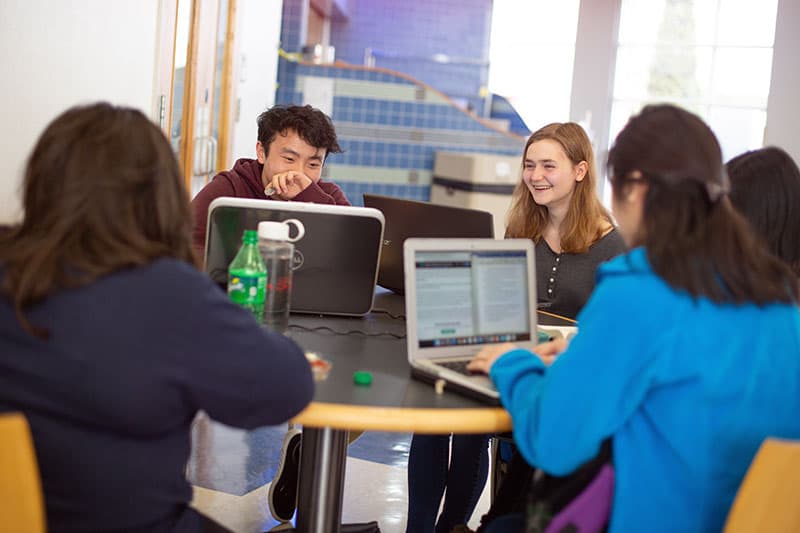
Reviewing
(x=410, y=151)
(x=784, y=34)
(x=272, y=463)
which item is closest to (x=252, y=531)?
(x=272, y=463)

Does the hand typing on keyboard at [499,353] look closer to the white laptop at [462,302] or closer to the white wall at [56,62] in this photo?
the white laptop at [462,302]

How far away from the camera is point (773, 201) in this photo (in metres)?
2.02

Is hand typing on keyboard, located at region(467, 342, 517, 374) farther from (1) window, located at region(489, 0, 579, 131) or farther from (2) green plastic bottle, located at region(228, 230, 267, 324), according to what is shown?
(1) window, located at region(489, 0, 579, 131)

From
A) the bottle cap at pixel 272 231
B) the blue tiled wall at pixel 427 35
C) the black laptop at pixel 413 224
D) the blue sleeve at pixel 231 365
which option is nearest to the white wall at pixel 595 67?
the blue tiled wall at pixel 427 35

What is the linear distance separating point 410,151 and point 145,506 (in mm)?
6222

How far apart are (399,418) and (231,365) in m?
0.33

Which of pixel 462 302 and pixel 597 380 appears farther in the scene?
pixel 462 302

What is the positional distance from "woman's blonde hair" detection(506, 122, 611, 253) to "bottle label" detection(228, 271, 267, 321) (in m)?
1.05

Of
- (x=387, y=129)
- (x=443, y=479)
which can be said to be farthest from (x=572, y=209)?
(x=387, y=129)

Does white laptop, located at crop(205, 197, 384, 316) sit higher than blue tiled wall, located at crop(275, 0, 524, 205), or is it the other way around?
blue tiled wall, located at crop(275, 0, 524, 205)

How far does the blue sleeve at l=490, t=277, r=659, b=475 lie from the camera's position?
4.24 feet

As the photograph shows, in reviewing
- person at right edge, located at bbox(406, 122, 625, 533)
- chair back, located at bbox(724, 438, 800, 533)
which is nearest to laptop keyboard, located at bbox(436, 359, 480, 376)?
chair back, located at bbox(724, 438, 800, 533)

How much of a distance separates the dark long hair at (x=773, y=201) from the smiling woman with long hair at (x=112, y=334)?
1.23m

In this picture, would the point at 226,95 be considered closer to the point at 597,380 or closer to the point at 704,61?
the point at 597,380
